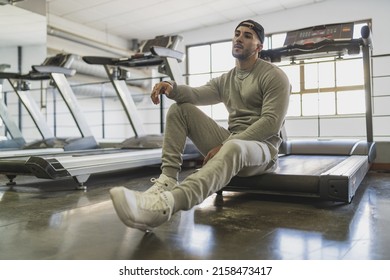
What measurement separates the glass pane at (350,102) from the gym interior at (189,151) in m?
0.02

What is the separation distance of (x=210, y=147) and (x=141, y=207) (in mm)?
803

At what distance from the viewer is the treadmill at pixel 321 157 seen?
7.00 ft

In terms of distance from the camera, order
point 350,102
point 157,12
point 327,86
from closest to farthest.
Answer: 1. point 350,102
2. point 327,86
3. point 157,12

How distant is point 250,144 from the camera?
5.93 ft

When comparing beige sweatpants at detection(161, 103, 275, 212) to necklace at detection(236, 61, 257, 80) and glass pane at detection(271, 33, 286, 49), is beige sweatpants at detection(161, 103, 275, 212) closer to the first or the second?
necklace at detection(236, 61, 257, 80)

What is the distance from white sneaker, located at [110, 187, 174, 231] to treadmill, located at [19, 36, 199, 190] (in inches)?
60.5

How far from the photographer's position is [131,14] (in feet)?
23.9

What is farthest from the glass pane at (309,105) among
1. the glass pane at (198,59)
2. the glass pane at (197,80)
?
the glass pane at (198,59)

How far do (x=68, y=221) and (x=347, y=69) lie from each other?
6.38 meters

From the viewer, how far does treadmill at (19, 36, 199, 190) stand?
2732 mm

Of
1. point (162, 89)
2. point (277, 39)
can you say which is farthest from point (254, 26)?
point (277, 39)

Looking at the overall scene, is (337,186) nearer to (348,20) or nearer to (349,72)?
(349,72)

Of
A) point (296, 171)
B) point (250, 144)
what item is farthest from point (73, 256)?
point (296, 171)

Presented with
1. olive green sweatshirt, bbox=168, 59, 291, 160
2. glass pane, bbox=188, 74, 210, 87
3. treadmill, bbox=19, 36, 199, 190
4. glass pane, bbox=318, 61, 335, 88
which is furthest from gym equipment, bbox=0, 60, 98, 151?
glass pane, bbox=318, 61, 335, 88
